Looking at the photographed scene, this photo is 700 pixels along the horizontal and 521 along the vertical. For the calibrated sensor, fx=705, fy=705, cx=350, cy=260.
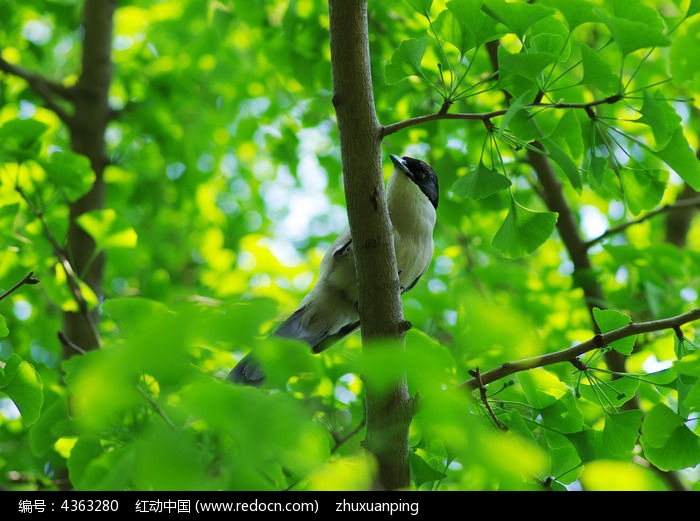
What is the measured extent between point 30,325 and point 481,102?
3.57 meters

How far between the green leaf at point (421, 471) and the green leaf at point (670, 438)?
27.1 inches

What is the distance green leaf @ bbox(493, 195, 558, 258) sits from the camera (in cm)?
259

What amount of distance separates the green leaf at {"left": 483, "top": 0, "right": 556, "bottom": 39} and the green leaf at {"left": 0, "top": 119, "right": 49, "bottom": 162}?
205 centimetres

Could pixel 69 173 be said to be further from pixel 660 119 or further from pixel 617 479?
pixel 617 479

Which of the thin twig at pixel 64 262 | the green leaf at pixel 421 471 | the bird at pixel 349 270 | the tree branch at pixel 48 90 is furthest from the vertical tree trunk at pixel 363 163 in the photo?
the tree branch at pixel 48 90

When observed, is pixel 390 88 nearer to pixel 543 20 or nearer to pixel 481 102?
pixel 481 102

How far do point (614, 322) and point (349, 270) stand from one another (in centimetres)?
161

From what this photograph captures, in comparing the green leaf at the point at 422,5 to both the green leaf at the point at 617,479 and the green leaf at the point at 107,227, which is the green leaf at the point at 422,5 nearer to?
the green leaf at the point at 617,479

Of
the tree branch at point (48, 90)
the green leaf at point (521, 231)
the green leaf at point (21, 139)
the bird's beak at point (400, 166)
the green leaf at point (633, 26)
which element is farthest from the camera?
the tree branch at point (48, 90)

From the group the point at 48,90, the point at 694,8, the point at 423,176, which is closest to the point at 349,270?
the point at 423,176

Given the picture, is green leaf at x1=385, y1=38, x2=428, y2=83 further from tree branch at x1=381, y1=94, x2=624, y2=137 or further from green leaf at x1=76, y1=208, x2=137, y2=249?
green leaf at x1=76, y1=208, x2=137, y2=249

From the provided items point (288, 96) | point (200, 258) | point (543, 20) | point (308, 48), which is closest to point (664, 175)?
point (543, 20)

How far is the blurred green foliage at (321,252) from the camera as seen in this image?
1.36m

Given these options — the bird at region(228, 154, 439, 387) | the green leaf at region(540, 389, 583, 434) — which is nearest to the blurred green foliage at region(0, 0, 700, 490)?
the green leaf at region(540, 389, 583, 434)
